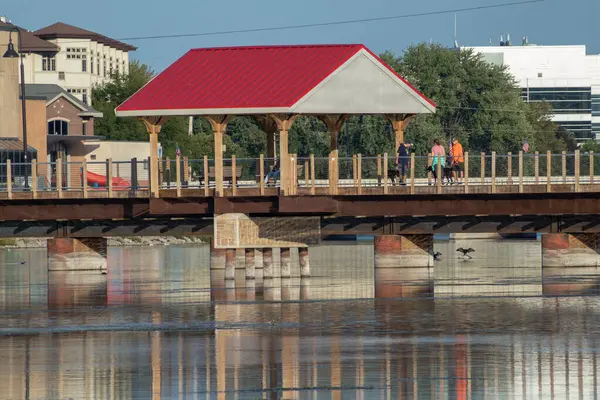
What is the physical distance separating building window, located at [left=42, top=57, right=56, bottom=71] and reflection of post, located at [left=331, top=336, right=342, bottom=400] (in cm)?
13287

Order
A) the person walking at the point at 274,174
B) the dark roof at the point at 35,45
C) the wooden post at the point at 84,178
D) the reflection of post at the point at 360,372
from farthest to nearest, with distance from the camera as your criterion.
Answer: the dark roof at the point at 35,45 < the wooden post at the point at 84,178 < the person walking at the point at 274,174 < the reflection of post at the point at 360,372

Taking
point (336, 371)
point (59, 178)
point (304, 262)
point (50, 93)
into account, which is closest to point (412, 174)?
point (304, 262)

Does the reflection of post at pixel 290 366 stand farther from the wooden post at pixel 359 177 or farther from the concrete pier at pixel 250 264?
the concrete pier at pixel 250 264

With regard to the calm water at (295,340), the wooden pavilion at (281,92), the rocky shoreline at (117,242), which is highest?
the wooden pavilion at (281,92)

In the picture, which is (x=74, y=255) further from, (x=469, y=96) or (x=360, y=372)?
(x=469, y=96)

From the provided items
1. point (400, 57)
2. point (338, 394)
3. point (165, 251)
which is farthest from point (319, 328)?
point (400, 57)

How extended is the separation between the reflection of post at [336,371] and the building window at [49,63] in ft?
436

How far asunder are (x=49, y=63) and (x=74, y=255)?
10088 cm

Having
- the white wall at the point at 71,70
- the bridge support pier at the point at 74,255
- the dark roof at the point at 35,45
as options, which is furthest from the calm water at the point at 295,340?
the white wall at the point at 71,70

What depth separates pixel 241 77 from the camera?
6281 centimetres

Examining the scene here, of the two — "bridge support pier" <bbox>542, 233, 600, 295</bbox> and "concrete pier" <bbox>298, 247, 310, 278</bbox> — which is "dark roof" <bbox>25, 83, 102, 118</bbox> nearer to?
"concrete pier" <bbox>298, 247, 310, 278</bbox>

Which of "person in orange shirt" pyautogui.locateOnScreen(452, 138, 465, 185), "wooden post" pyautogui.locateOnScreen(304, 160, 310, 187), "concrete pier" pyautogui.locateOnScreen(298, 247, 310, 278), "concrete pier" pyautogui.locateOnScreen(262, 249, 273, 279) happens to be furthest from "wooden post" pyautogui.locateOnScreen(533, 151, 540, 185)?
"concrete pier" pyautogui.locateOnScreen(262, 249, 273, 279)

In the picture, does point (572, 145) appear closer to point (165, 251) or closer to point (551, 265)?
point (165, 251)

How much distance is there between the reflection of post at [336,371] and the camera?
28909mm
